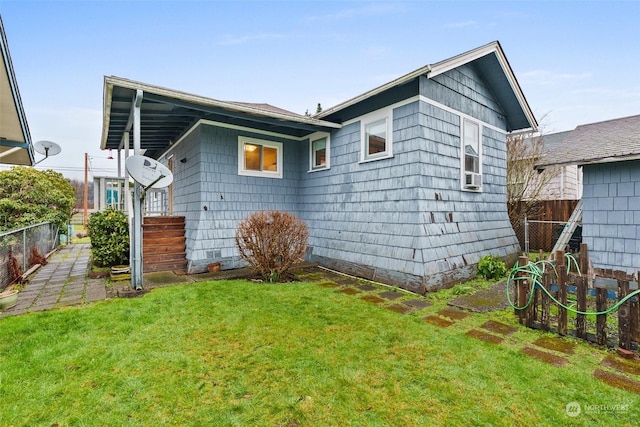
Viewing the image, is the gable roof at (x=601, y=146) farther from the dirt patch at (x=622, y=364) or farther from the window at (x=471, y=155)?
the dirt patch at (x=622, y=364)

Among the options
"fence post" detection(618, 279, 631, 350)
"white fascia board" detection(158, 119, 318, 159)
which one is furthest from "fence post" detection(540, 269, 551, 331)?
"white fascia board" detection(158, 119, 318, 159)

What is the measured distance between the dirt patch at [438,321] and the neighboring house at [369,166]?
3.97ft

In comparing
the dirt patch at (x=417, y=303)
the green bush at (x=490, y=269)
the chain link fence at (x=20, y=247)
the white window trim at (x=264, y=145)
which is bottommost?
the dirt patch at (x=417, y=303)

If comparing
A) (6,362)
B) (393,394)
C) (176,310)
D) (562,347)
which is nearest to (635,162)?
(562,347)

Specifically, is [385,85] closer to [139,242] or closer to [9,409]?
[139,242]

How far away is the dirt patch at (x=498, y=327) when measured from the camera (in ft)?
11.7

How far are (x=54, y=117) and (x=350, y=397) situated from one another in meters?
29.7

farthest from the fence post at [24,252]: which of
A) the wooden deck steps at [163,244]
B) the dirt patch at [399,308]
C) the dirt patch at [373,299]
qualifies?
the dirt patch at [399,308]

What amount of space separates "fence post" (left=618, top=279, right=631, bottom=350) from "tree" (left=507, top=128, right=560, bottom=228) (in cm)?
874

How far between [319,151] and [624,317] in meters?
6.80

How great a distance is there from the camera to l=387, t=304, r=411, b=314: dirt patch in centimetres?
437

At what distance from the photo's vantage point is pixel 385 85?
235 inches

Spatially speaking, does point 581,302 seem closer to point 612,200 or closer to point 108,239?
point 612,200

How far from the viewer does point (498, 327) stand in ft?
12.2
